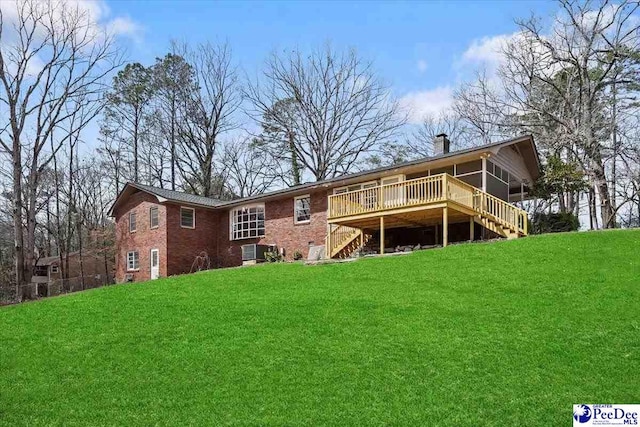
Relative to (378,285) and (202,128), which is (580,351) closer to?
(378,285)

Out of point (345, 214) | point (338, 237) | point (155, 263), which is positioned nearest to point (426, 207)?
point (345, 214)

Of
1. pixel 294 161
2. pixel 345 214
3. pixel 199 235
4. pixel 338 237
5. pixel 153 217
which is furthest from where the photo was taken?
pixel 294 161

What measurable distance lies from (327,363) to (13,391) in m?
4.37

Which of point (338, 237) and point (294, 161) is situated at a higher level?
point (294, 161)

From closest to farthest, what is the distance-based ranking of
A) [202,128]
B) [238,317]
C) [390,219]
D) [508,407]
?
[508,407] → [238,317] → [390,219] → [202,128]

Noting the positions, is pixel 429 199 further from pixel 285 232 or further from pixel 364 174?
pixel 285 232

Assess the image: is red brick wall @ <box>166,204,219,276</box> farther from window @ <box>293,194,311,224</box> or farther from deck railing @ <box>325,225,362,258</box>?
deck railing @ <box>325,225,362,258</box>

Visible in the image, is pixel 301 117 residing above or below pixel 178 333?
above

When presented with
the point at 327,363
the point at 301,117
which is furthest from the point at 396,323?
the point at 301,117

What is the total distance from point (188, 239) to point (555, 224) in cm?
1593

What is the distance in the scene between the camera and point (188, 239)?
79.6ft

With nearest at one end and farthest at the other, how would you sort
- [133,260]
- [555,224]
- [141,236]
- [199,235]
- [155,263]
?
1. [555,224]
2. [155,263]
3. [199,235]
4. [141,236]
5. [133,260]

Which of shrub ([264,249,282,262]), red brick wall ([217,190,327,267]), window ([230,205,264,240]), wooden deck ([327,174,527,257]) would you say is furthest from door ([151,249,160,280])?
wooden deck ([327,174,527,257])

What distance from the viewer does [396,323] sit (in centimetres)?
875
